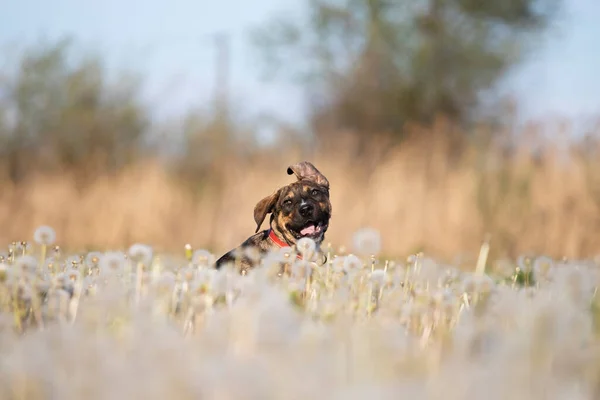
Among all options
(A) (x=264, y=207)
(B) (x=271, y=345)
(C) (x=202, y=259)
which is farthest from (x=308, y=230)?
(B) (x=271, y=345)

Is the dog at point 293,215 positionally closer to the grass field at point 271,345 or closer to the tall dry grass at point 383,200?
the grass field at point 271,345

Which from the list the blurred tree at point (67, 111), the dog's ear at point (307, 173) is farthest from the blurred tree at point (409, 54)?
the dog's ear at point (307, 173)

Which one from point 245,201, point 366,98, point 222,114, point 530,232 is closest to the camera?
point 530,232

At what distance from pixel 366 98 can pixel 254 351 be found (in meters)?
25.4

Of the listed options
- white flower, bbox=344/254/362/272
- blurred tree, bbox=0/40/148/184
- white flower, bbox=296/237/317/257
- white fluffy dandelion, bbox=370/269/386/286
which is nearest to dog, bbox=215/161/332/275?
white flower, bbox=344/254/362/272

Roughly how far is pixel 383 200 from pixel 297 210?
527cm

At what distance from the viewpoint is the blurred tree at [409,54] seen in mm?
27203

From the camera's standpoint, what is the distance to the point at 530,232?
10.2 metres

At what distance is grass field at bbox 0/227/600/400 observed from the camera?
1.89 metres

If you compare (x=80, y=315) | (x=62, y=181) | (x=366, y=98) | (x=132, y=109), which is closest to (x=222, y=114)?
(x=132, y=109)

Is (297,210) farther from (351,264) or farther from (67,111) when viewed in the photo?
(67,111)

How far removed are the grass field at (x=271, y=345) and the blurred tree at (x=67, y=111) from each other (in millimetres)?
13858

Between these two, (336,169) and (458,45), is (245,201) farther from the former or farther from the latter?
(458,45)

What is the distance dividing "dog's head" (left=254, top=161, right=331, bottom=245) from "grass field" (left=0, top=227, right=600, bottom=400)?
2633mm
